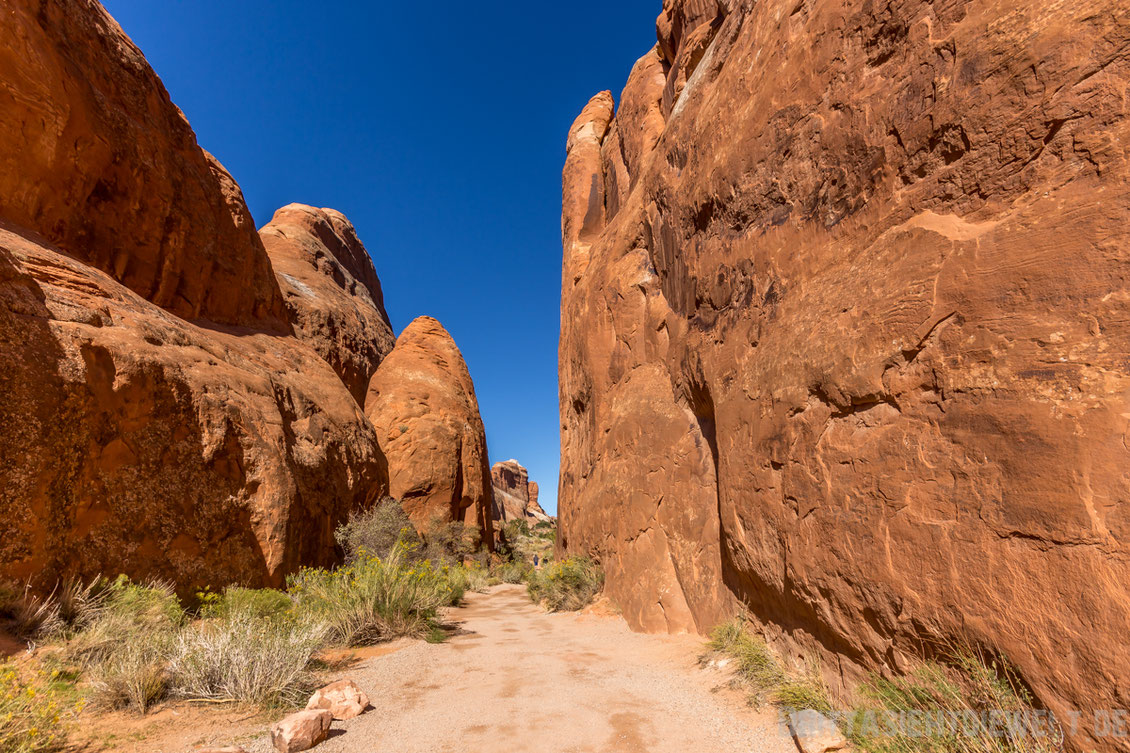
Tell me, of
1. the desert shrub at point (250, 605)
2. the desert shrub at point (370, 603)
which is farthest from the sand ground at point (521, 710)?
the desert shrub at point (250, 605)

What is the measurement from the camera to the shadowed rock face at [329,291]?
24.1m

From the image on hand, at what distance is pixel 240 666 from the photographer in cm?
420

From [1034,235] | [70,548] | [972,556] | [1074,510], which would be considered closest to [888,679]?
[972,556]

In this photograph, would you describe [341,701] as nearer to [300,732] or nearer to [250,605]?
[300,732]

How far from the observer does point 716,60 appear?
26.2 ft

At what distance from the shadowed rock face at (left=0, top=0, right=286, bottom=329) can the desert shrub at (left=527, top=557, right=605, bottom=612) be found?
11106mm

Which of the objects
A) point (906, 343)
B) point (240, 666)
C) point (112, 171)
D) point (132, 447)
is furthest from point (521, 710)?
point (112, 171)

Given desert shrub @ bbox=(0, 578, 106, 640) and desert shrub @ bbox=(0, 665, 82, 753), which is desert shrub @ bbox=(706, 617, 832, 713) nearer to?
desert shrub @ bbox=(0, 665, 82, 753)

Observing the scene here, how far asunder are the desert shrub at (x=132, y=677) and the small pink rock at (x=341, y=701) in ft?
3.80

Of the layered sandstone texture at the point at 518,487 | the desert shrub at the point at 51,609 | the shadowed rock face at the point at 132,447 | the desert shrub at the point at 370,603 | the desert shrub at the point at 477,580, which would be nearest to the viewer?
the desert shrub at the point at 51,609

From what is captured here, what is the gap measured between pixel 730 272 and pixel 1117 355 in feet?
13.8

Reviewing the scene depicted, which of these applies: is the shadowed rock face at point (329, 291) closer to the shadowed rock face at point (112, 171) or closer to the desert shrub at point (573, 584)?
the shadowed rock face at point (112, 171)

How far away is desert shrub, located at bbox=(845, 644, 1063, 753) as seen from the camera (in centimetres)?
259

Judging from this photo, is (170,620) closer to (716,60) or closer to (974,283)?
(974,283)
